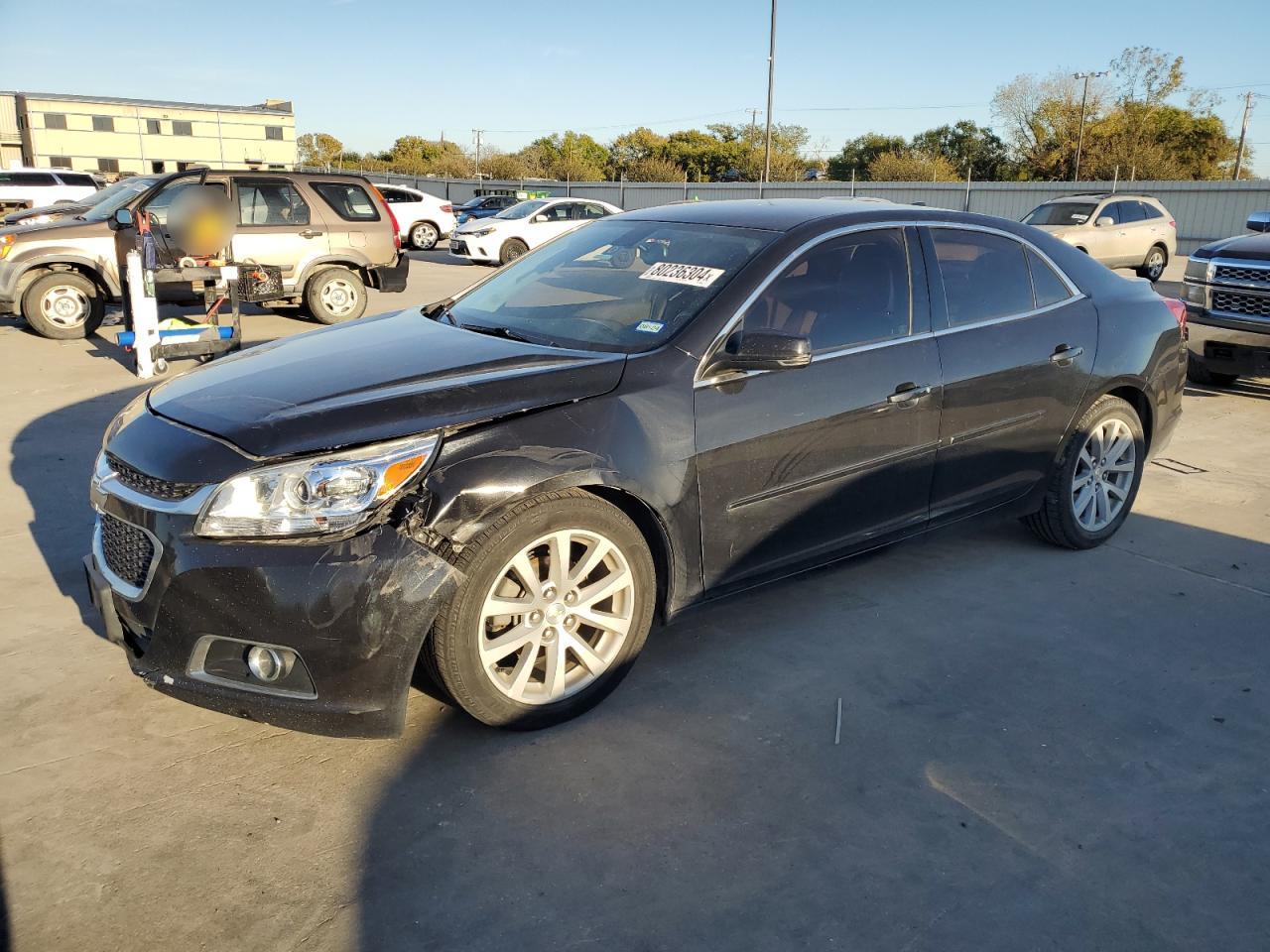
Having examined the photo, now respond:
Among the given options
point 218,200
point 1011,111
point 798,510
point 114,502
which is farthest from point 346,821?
point 1011,111

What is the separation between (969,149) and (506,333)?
65.1m


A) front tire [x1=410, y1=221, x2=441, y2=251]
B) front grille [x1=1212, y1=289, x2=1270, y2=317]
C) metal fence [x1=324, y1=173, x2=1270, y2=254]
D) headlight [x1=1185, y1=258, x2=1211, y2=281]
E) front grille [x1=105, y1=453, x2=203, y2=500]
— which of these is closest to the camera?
front grille [x1=105, y1=453, x2=203, y2=500]

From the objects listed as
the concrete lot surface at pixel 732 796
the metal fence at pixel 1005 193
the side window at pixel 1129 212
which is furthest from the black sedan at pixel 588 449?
the metal fence at pixel 1005 193

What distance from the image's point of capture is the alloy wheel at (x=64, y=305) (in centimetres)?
1101

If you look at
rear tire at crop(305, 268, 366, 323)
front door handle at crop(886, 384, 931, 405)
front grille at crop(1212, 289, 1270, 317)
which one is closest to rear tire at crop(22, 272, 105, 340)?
rear tire at crop(305, 268, 366, 323)

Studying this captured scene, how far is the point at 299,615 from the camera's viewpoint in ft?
9.26

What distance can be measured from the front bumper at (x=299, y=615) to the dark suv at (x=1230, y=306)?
8242mm

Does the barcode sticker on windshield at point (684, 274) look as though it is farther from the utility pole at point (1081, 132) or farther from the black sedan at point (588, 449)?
the utility pole at point (1081, 132)

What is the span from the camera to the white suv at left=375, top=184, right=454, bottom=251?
2595 centimetres

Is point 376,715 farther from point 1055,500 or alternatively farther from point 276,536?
point 1055,500


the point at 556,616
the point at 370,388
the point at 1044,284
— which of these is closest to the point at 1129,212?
the point at 1044,284

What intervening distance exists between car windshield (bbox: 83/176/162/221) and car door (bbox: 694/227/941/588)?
392 inches

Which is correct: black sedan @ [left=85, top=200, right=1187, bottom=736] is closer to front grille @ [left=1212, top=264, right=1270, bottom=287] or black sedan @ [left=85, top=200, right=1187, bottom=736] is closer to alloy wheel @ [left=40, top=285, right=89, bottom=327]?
front grille @ [left=1212, top=264, right=1270, bottom=287]

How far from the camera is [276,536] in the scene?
9.41 feet
